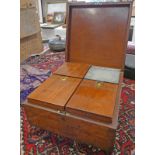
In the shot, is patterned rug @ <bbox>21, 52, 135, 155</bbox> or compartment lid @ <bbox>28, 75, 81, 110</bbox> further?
patterned rug @ <bbox>21, 52, 135, 155</bbox>

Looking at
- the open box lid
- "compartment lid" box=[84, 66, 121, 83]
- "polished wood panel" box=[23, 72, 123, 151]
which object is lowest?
"polished wood panel" box=[23, 72, 123, 151]

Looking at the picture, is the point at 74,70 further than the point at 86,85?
Yes

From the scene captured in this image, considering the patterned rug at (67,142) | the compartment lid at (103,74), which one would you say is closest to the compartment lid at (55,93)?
the compartment lid at (103,74)

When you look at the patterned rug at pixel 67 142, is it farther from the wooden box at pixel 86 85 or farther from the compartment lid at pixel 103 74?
the compartment lid at pixel 103 74

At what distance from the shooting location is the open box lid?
128 cm

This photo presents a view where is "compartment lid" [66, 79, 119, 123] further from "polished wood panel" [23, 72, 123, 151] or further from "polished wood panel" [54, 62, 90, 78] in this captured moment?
"polished wood panel" [54, 62, 90, 78]

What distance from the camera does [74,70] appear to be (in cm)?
127

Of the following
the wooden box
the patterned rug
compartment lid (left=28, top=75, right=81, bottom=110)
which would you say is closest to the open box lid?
the wooden box

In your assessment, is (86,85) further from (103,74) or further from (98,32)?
(98,32)

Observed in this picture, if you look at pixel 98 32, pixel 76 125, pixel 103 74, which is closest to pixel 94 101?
pixel 76 125

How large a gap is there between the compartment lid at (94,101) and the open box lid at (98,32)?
0.38 metres

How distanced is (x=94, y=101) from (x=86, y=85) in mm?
178

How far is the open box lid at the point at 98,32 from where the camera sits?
128 cm
